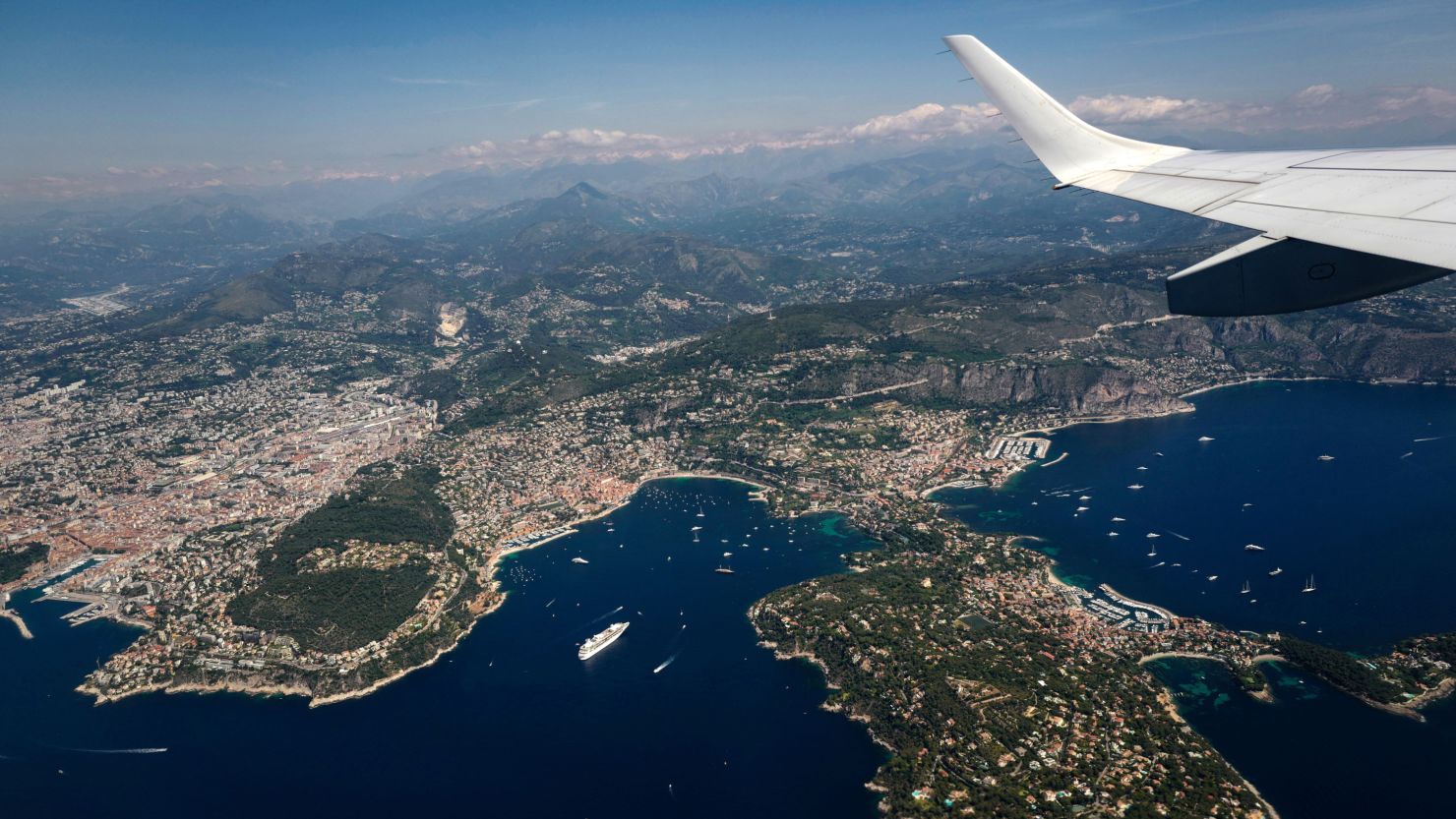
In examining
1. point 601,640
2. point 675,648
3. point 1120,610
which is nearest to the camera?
point 1120,610

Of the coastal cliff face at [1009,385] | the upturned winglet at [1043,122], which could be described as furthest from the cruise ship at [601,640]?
the coastal cliff face at [1009,385]

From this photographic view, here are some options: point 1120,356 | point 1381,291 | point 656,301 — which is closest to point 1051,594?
point 1381,291

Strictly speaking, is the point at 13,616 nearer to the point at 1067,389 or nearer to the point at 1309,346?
the point at 1067,389

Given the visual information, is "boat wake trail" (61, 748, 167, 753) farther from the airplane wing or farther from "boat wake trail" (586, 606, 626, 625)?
the airplane wing

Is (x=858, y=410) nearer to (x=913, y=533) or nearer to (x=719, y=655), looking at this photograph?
(x=913, y=533)

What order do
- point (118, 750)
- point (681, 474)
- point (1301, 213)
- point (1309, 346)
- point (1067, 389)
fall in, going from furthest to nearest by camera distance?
point (1309, 346)
point (1067, 389)
point (681, 474)
point (118, 750)
point (1301, 213)

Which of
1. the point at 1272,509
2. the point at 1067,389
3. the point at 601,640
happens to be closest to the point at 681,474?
the point at 601,640
